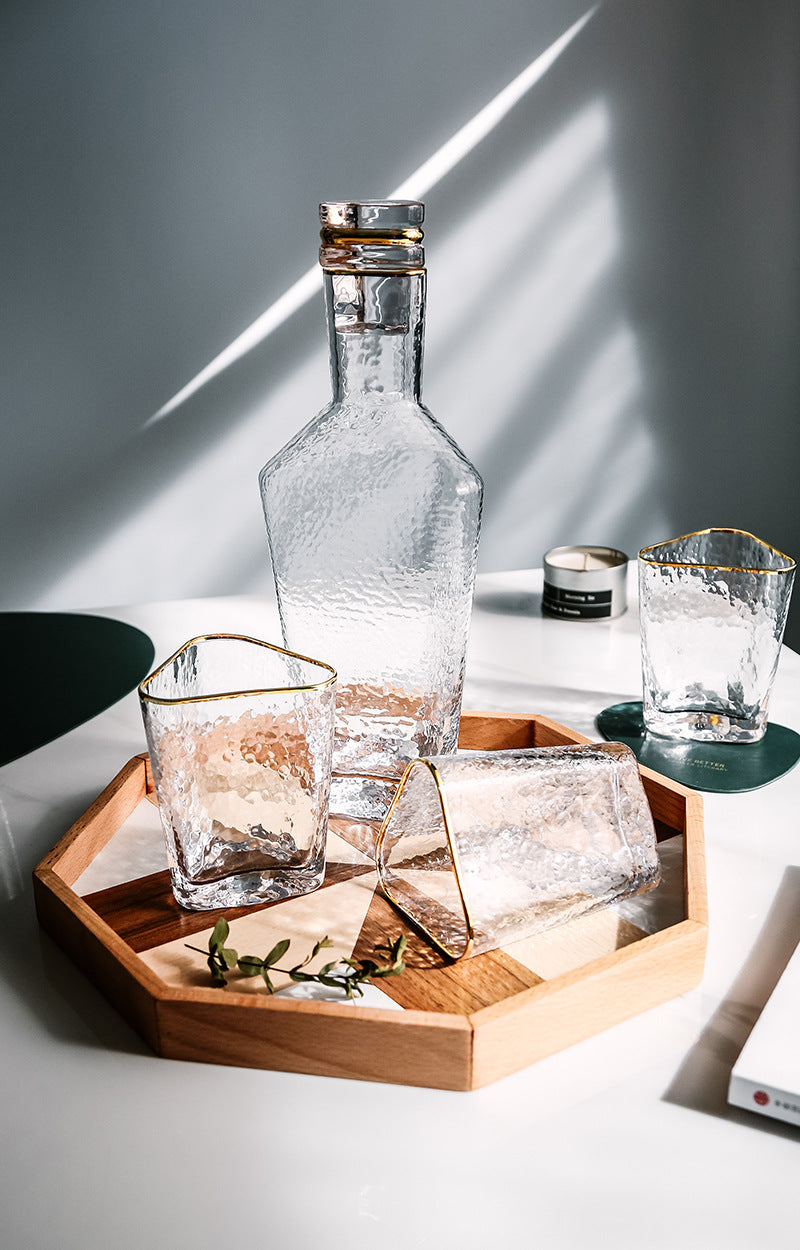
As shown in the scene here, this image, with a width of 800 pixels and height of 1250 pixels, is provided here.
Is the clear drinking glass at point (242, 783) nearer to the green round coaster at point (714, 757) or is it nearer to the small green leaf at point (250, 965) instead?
the small green leaf at point (250, 965)

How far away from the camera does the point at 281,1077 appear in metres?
0.50

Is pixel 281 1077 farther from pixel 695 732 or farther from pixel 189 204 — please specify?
pixel 189 204

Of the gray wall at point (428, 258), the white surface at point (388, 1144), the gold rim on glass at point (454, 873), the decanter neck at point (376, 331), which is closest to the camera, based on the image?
the white surface at point (388, 1144)

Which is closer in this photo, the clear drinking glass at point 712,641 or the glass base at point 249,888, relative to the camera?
the glass base at point 249,888

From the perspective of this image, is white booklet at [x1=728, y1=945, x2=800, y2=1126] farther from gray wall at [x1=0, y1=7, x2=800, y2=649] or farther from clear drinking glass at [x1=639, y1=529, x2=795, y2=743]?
gray wall at [x1=0, y1=7, x2=800, y2=649]

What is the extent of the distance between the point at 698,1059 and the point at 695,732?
377 mm

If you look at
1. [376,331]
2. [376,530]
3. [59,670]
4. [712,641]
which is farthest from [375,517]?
[59,670]

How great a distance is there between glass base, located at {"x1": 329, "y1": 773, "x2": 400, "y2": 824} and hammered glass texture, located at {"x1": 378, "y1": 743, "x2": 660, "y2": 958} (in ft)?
0.26

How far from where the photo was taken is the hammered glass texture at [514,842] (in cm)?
55

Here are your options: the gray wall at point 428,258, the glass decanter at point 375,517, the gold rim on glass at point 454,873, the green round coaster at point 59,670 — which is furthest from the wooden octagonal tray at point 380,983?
the gray wall at point 428,258

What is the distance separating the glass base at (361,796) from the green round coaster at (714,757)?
214mm

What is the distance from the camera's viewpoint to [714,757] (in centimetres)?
81

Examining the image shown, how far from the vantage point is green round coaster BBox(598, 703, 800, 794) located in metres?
0.77

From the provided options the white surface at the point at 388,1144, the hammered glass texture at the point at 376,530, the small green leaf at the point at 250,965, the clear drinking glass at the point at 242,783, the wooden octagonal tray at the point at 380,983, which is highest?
the hammered glass texture at the point at 376,530
